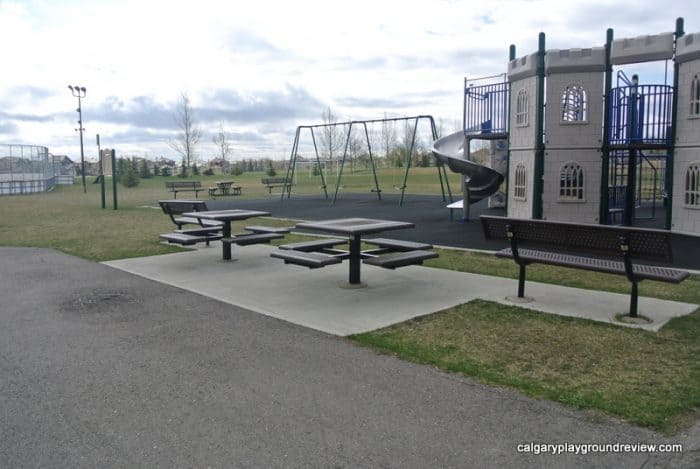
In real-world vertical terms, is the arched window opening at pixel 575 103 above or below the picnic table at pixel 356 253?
above

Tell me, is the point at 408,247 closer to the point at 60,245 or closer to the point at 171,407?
the point at 171,407

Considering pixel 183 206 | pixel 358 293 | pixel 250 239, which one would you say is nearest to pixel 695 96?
pixel 358 293

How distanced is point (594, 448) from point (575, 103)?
11200mm

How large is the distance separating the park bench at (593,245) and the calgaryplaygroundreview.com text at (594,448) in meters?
2.59

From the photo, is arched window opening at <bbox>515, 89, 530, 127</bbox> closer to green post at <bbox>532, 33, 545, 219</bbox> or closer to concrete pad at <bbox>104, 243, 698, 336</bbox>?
green post at <bbox>532, 33, 545, 219</bbox>

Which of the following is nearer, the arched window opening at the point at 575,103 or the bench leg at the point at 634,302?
the bench leg at the point at 634,302

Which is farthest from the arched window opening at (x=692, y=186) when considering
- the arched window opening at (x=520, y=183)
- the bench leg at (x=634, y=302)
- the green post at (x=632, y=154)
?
the bench leg at (x=634, y=302)

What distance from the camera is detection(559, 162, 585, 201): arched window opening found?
Result: 13.1 meters

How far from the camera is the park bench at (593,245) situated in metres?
5.49

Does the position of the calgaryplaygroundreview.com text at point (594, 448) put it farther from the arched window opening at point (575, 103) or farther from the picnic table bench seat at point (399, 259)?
the arched window opening at point (575, 103)

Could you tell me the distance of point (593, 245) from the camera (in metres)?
5.95

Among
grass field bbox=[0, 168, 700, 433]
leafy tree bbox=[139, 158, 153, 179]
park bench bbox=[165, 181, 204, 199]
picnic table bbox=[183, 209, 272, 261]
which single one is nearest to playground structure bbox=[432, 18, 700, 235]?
grass field bbox=[0, 168, 700, 433]

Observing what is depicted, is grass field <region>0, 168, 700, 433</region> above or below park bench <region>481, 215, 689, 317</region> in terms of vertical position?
below

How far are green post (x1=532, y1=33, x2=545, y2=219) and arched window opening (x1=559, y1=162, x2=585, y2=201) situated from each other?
0.44 m
